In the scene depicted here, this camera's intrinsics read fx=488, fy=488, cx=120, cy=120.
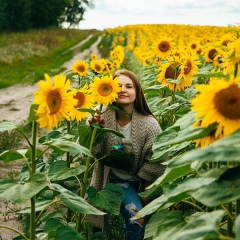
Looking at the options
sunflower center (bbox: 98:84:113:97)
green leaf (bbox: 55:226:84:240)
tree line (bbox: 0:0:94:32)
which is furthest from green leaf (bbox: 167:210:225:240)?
tree line (bbox: 0:0:94:32)

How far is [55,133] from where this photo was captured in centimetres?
314

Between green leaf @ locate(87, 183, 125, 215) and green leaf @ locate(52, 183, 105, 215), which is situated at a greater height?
green leaf @ locate(52, 183, 105, 215)

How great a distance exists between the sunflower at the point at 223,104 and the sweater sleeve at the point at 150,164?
1.82m

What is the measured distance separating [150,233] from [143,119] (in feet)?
4.18

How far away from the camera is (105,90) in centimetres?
310

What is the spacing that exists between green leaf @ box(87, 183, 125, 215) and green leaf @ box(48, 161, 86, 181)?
0.60 feet

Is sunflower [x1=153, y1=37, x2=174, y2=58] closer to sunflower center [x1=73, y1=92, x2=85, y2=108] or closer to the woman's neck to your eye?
the woman's neck

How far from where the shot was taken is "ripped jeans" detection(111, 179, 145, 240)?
123 inches

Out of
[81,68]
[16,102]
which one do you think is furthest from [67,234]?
[16,102]

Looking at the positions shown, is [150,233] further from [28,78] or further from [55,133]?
[28,78]

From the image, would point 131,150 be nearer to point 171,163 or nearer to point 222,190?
point 171,163

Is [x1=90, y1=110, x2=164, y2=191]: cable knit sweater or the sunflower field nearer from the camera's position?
the sunflower field

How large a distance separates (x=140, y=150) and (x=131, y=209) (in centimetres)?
41

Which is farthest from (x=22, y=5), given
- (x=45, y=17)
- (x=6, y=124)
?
(x=6, y=124)
